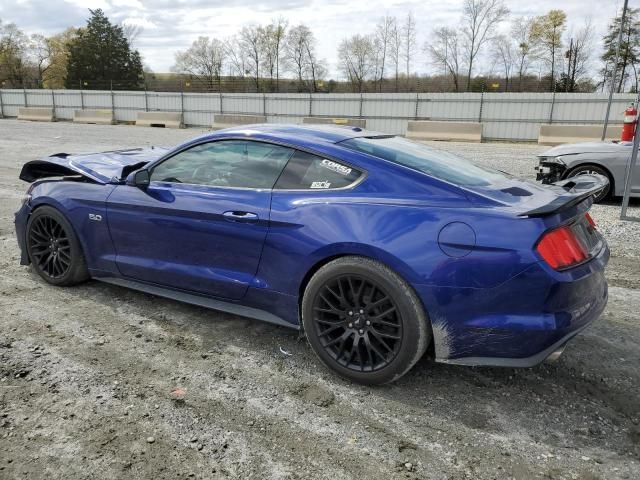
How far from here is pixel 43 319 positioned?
13.2 feet

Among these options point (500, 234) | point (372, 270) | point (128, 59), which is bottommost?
point (372, 270)

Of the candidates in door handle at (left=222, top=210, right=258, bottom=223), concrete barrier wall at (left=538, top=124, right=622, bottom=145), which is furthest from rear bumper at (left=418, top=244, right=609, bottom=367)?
concrete barrier wall at (left=538, top=124, right=622, bottom=145)

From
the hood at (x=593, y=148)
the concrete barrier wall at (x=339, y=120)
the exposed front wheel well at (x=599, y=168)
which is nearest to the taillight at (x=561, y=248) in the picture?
the exposed front wheel well at (x=599, y=168)

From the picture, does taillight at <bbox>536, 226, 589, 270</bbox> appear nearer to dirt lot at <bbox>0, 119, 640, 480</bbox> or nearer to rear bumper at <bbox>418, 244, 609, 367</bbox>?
rear bumper at <bbox>418, 244, 609, 367</bbox>

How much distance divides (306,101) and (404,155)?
90.1 ft

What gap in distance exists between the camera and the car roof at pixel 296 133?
3516 mm

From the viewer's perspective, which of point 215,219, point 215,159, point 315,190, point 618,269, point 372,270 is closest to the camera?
point 372,270

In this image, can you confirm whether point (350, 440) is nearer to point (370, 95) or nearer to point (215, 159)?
point (215, 159)

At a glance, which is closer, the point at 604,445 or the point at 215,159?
the point at 604,445

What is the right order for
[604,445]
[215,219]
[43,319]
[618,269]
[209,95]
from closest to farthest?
[604,445] → [215,219] → [43,319] → [618,269] → [209,95]

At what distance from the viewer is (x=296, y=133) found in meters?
3.62

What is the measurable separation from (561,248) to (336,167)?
1.37 meters

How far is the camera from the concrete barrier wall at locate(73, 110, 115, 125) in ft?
111

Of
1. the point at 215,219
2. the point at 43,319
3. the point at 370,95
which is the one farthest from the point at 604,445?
the point at 370,95
